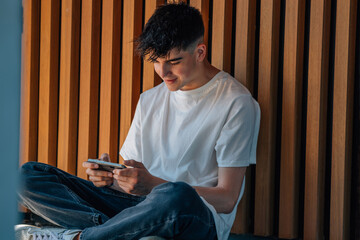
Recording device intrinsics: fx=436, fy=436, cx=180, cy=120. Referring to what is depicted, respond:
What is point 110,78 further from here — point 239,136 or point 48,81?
point 239,136

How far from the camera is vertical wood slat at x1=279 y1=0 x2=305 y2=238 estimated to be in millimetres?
2082

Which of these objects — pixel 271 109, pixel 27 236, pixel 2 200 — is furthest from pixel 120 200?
pixel 2 200

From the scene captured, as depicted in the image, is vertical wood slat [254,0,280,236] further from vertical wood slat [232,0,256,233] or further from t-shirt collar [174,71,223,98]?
t-shirt collar [174,71,223,98]

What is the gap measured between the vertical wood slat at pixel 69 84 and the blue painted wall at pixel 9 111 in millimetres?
2513

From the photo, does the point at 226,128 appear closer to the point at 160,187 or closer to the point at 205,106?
the point at 205,106

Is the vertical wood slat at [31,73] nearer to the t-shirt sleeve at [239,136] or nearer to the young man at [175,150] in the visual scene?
the young man at [175,150]

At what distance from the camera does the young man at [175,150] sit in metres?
1.75

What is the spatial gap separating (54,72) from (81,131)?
45 cm

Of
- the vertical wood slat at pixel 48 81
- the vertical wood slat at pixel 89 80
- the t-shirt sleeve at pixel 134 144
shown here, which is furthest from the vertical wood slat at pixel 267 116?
the vertical wood slat at pixel 48 81

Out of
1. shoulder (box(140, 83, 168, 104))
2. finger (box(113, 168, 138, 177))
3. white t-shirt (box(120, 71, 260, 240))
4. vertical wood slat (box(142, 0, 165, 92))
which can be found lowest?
finger (box(113, 168, 138, 177))

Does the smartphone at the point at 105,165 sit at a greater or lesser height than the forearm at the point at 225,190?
greater

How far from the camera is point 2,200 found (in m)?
0.33

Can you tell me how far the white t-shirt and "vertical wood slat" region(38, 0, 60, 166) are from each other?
839mm

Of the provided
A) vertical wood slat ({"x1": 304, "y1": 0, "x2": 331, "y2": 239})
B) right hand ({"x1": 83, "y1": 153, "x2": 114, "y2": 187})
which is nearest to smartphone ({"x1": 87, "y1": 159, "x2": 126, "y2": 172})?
right hand ({"x1": 83, "y1": 153, "x2": 114, "y2": 187})
